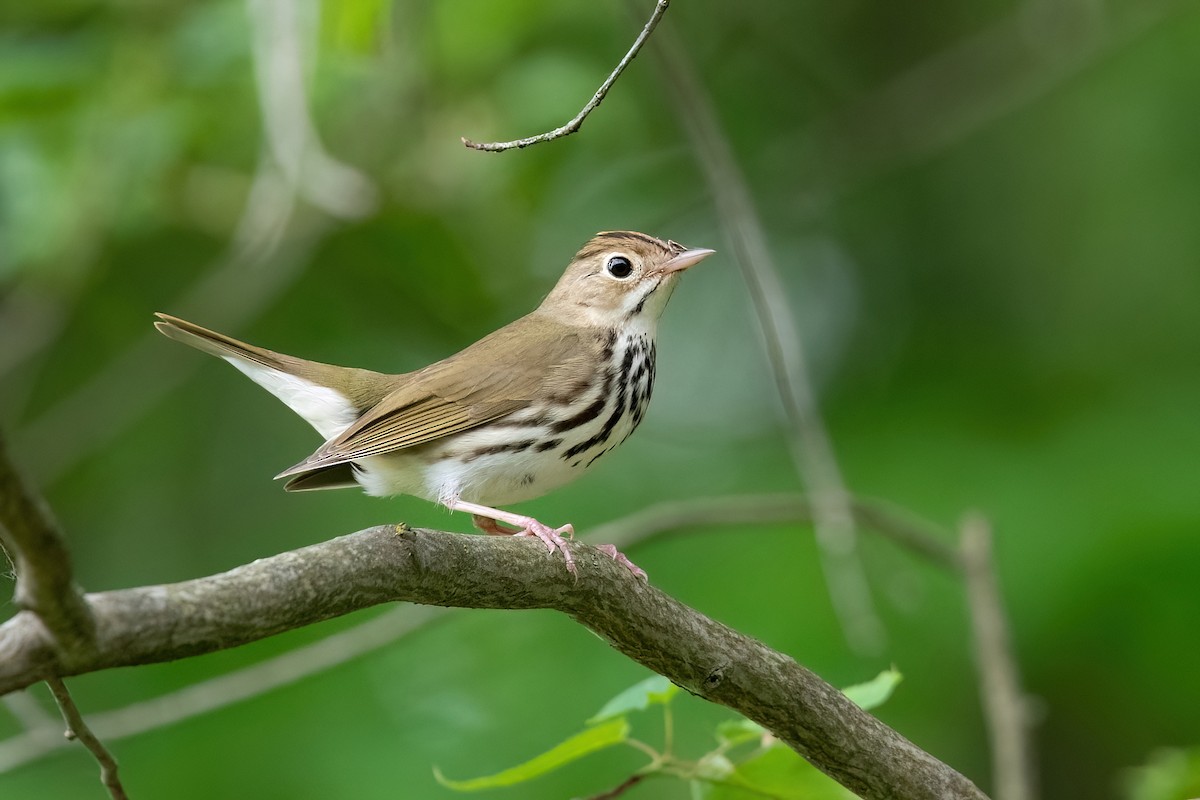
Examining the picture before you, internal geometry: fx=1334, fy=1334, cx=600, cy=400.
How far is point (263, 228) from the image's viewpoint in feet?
15.5

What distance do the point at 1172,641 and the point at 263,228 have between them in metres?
3.67

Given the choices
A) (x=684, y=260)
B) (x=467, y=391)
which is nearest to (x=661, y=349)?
(x=684, y=260)

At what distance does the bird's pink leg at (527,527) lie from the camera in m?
2.52

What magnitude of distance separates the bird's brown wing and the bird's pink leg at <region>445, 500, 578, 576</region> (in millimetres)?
240

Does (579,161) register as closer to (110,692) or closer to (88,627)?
(110,692)

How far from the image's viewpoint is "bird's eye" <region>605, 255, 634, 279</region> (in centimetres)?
441

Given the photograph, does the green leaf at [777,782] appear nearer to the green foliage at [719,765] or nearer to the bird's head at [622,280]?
the green foliage at [719,765]

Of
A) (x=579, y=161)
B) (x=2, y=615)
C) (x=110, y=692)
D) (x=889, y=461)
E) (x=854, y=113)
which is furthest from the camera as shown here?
(x=854, y=113)

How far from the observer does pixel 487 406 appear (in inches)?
151

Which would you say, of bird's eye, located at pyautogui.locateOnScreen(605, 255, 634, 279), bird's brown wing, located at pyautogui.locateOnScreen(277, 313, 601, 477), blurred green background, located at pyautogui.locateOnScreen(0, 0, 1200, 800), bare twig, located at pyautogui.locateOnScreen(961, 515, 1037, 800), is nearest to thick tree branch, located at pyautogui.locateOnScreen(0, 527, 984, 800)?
bird's brown wing, located at pyautogui.locateOnScreen(277, 313, 601, 477)

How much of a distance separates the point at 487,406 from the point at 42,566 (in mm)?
2500

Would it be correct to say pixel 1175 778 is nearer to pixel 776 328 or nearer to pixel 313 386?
pixel 776 328

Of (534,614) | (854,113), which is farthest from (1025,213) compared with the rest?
(534,614)

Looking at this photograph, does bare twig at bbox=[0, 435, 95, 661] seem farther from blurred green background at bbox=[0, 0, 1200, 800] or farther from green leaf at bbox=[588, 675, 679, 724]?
blurred green background at bbox=[0, 0, 1200, 800]
